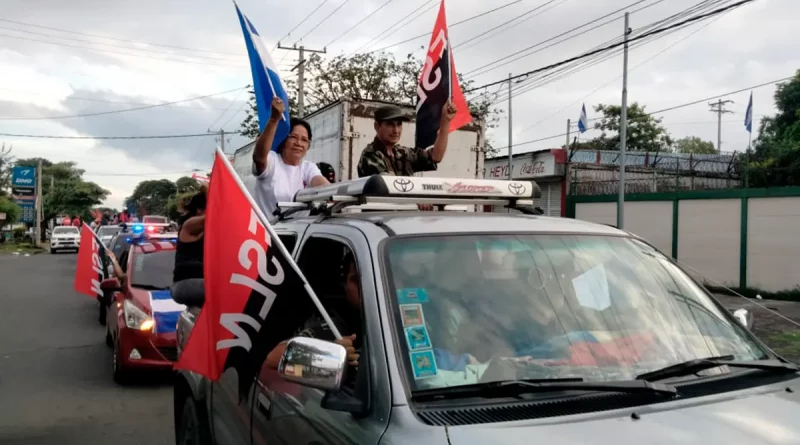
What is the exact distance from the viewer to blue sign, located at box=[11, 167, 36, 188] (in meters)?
53.5

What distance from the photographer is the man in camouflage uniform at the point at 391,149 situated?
15.6ft

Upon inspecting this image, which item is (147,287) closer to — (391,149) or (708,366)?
(391,149)

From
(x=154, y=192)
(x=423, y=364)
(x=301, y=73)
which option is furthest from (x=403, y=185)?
(x=154, y=192)

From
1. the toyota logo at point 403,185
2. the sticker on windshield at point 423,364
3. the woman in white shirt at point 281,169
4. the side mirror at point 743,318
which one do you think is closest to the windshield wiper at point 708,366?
the side mirror at point 743,318

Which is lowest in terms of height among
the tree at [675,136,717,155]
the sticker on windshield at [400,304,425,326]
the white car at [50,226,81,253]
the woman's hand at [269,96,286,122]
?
the white car at [50,226,81,253]

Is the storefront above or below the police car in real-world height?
above

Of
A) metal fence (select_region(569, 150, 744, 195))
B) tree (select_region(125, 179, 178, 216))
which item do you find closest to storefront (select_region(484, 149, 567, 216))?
metal fence (select_region(569, 150, 744, 195))

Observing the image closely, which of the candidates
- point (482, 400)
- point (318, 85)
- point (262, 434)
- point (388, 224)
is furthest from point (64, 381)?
point (318, 85)

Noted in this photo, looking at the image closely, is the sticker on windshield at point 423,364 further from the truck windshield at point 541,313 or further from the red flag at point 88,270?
the red flag at point 88,270

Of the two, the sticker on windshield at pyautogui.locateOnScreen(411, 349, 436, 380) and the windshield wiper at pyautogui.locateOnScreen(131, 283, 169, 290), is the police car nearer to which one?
the sticker on windshield at pyautogui.locateOnScreen(411, 349, 436, 380)

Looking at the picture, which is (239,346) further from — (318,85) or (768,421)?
(318,85)

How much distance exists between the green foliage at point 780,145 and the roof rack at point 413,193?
1222 inches

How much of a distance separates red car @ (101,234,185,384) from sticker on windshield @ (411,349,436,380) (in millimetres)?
5351

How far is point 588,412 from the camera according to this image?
1983 mm
